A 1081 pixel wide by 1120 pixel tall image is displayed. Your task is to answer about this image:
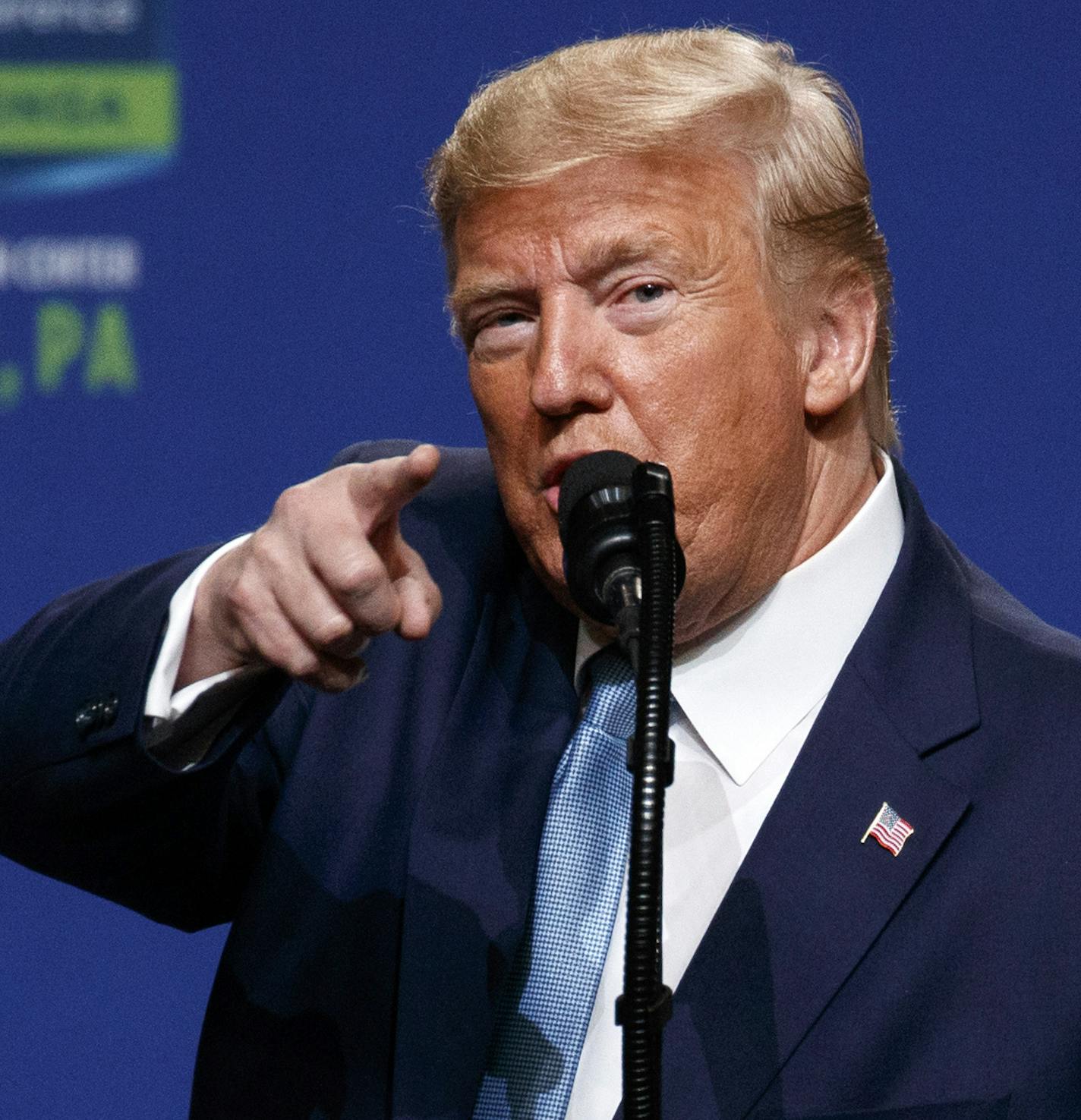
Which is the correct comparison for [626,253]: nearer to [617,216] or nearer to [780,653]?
[617,216]

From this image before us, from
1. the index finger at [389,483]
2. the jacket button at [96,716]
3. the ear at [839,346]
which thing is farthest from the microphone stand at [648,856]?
the ear at [839,346]

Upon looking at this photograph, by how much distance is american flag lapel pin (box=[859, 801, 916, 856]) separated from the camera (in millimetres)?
1206

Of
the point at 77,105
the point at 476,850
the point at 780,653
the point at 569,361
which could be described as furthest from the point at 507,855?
the point at 77,105

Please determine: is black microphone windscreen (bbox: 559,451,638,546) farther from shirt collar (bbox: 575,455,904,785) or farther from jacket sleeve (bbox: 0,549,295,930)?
shirt collar (bbox: 575,455,904,785)

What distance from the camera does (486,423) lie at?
1.34 meters

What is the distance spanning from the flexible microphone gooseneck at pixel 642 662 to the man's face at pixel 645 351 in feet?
0.99

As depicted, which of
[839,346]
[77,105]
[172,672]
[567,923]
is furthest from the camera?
[77,105]

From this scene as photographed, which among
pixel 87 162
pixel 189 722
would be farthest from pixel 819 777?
pixel 87 162

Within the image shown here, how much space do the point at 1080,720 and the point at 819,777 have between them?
193 mm

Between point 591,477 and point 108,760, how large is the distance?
1.28 ft

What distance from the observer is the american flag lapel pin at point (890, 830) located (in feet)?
3.96

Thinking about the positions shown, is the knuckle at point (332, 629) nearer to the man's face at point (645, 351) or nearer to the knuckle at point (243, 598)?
the knuckle at point (243, 598)

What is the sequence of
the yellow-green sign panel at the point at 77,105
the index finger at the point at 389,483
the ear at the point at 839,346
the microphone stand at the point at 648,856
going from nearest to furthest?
the microphone stand at the point at 648,856 → the index finger at the point at 389,483 → the ear at the point at 839,346 → the yellow-green sign panel at the point at 77,105

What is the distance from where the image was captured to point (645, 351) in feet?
4.15
